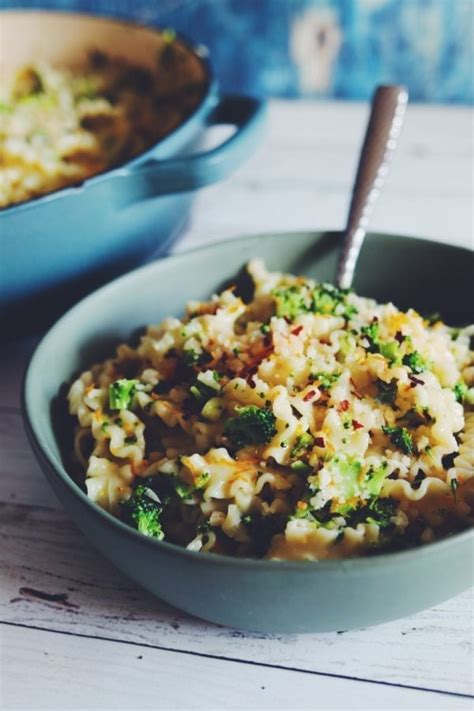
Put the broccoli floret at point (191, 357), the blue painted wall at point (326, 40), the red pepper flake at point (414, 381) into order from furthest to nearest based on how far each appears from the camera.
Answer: the blue painted wall at point (326, 40) < the broccoli floret at point (191, 357) < the red pepper flake at point (414, 381)

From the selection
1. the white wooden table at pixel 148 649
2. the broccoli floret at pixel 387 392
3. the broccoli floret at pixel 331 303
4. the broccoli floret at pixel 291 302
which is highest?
the broccoli floret at pixel 331 303

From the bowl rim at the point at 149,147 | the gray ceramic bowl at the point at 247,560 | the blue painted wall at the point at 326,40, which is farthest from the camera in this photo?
the blue painted wall at the point at 326,40

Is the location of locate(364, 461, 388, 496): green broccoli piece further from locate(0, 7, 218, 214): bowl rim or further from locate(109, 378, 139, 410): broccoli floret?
locate(0, 7, 218, 214): bowl rim

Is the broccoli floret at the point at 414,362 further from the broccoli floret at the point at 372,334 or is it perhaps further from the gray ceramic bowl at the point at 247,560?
the gray ceramic bowl at the point at 247,560

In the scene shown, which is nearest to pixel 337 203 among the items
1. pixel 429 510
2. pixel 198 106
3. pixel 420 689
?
pixel 198 106

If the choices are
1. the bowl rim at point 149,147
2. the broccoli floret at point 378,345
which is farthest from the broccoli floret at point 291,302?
the bowl rim at point 149,147

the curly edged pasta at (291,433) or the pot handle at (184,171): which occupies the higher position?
the pot handle at (184,171)

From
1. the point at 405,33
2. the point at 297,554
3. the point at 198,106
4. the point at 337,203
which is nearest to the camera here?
the point at 297,554

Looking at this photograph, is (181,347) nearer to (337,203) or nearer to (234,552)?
(234,552)
